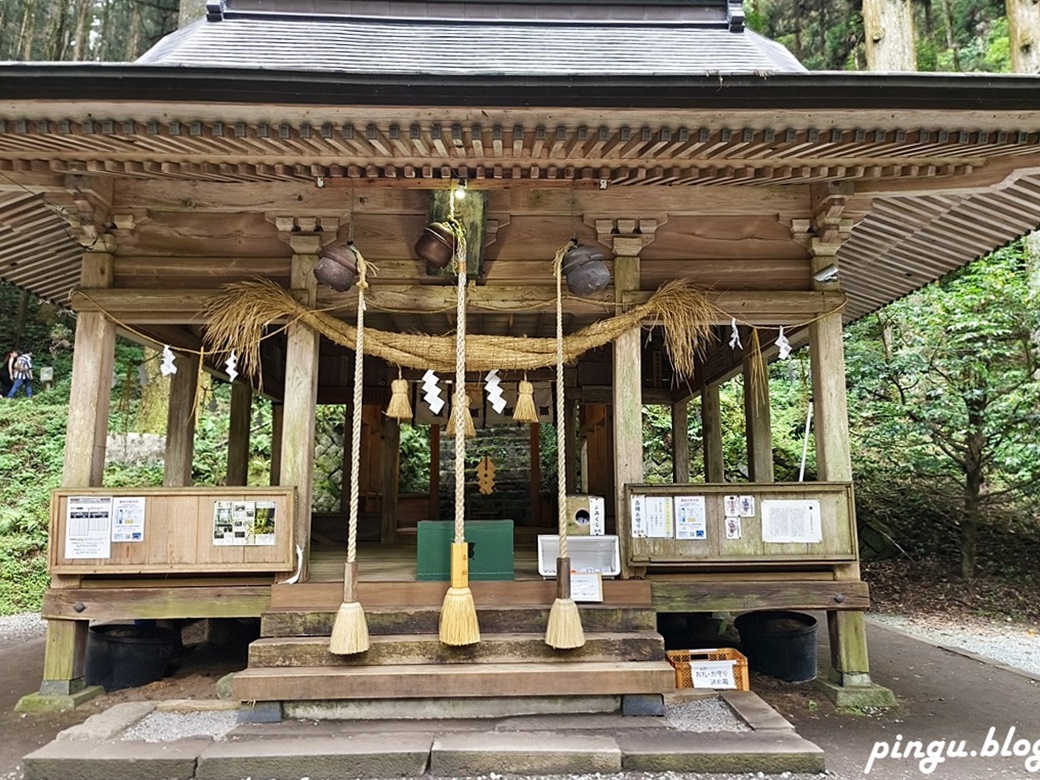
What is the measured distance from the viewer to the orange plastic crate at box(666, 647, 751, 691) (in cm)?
455

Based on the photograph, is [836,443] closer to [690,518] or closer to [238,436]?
[690,518]

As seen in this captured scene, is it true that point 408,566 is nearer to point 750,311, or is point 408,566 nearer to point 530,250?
point 530,250

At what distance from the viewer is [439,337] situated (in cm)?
491

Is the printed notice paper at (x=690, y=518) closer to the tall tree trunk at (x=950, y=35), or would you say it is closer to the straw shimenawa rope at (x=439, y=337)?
the straw shimenawa rope at (x=439, y=337)

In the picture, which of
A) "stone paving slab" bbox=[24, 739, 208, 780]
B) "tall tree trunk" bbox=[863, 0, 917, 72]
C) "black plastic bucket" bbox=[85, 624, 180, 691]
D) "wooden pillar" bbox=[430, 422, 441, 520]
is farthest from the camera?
"tall tree trunk" bbox=[863, 0, 917, 72]

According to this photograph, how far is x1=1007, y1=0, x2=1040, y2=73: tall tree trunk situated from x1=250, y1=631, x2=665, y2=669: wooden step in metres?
13.2

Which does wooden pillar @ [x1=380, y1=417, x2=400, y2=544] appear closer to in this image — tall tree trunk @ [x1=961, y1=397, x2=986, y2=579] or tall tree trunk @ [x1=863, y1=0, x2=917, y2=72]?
tall tree trunk @ [x1=961, y1=397, x2=986, y2=579]

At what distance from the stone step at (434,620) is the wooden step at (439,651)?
0.09 m

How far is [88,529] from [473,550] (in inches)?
110

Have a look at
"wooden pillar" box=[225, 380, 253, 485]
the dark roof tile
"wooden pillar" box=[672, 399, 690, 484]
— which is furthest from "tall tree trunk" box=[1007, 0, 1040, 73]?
"wooden pillar" box=[225, 380, 253, 485]

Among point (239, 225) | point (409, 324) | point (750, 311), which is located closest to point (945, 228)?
point (750, 311)

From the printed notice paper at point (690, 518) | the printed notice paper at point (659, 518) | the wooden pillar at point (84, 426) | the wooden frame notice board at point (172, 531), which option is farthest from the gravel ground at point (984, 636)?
the wooden pillar at point (84, 426)

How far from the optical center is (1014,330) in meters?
8.36

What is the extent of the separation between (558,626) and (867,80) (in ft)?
12.5
